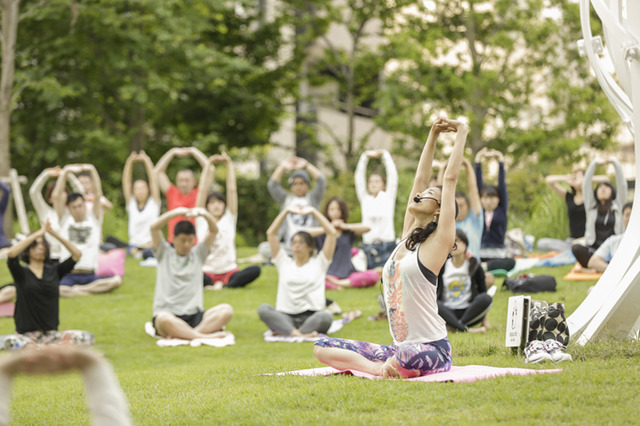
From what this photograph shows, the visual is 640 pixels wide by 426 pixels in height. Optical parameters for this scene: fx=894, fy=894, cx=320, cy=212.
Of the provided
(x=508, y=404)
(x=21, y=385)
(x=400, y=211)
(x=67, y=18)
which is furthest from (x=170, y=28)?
(x=508, y=404)

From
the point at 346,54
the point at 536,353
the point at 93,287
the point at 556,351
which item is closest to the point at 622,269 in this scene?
the point at 556,351

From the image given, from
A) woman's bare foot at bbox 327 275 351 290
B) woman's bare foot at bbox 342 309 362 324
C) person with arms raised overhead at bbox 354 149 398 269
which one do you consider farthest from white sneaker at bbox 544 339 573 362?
person with arms raised overhead at bbox 354 149 398 269

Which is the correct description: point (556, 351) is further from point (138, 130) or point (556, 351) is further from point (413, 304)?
point (138, 130)

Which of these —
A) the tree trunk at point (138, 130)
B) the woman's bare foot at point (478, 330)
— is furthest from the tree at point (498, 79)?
the woman's bare foot at point (478, 330)

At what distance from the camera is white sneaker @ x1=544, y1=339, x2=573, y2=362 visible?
6504mm

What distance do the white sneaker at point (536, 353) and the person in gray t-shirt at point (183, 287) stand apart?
173 inches

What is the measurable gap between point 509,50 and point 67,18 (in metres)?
10.5

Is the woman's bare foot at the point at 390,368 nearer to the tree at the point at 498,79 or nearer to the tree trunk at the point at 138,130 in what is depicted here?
the tree at the point at 498,79

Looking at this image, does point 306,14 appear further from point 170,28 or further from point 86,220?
point 86,220

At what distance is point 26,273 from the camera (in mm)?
9719

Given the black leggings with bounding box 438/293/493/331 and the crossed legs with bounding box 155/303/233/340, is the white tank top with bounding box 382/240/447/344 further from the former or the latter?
the crossed legs with bounding box 155/303/233/340

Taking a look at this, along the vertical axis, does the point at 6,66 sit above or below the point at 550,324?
above

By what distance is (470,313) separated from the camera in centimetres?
952

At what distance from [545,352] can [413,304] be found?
4.26ft
